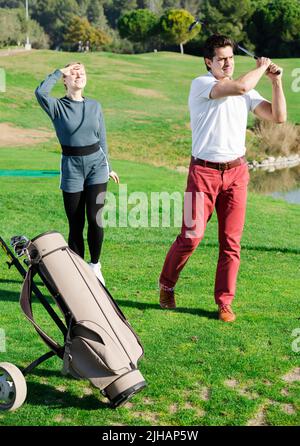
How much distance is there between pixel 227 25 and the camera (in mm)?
66125

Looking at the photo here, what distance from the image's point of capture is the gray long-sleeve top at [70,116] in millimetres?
6637

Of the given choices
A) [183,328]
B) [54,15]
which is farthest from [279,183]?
[54,15]

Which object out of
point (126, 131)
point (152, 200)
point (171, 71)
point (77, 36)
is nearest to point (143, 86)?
point (171, 71)

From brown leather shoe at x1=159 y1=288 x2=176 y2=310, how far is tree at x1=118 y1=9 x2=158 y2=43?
71423 mm

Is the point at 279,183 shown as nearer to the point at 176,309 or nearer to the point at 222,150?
the point at 176,309

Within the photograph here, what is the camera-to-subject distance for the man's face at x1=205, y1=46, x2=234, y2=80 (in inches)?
231

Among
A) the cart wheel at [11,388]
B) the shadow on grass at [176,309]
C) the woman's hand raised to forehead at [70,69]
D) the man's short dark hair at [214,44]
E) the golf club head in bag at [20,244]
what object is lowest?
the shadow on grass at [176,309]

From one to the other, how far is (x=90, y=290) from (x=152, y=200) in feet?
30.1

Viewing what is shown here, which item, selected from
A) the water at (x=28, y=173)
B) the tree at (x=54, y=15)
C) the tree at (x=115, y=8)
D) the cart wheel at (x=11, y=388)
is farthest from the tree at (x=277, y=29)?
the cart wheel at (x=11, y=388)

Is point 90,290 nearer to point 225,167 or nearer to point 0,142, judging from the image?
point 225,167

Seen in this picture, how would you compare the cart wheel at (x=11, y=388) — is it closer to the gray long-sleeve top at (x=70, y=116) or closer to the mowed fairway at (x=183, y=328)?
the mowed fairway at (x=183, y=328)

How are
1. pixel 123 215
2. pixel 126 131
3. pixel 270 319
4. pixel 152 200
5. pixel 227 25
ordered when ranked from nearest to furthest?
pixel 270 319, pixel 123 215, pixel 152 200, pixel 126 131, pixel 227 25

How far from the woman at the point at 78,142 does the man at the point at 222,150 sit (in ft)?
3.40

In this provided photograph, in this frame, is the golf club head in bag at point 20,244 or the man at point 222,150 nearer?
the golf club head in bag at point 20,244
